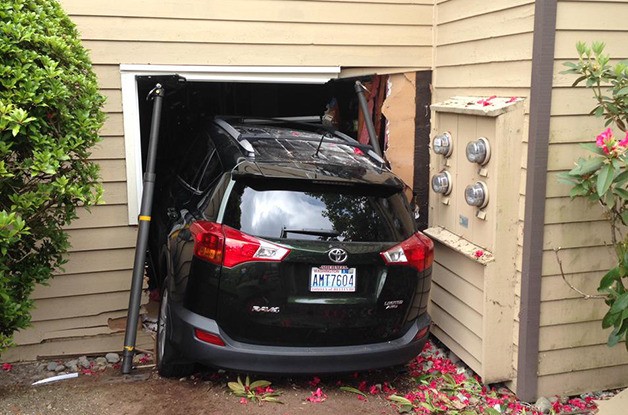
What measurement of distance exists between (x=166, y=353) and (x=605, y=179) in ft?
9.92

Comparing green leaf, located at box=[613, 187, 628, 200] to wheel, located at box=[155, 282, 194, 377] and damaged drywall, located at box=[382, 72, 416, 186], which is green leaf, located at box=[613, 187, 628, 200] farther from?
wheel, located at box=[155, 282, 194, 377]

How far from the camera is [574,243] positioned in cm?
425

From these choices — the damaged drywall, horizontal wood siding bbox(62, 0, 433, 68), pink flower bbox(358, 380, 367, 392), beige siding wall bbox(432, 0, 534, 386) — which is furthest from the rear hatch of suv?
horizontal wood siding bbox(62, 0, 433, 68)

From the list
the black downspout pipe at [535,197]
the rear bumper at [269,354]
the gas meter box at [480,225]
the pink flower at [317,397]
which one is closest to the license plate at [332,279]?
the rear bumper at [269,354]

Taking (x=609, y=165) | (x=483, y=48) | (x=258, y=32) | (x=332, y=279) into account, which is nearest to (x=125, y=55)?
(x=258, y=32)

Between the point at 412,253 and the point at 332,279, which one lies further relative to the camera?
the point at 412,253

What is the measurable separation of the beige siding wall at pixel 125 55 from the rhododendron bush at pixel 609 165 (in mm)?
2116

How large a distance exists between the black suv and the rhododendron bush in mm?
1094

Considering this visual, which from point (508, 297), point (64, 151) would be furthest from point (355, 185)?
point (64, 151)

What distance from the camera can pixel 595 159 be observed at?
374cm

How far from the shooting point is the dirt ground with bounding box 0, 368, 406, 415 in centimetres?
393

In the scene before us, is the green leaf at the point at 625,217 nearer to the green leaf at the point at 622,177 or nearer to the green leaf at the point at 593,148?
the green leaf at the point at 622,177

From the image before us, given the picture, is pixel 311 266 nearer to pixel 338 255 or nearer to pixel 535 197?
pixel 338 255

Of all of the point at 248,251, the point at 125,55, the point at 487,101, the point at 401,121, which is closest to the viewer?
the point at 248,251
